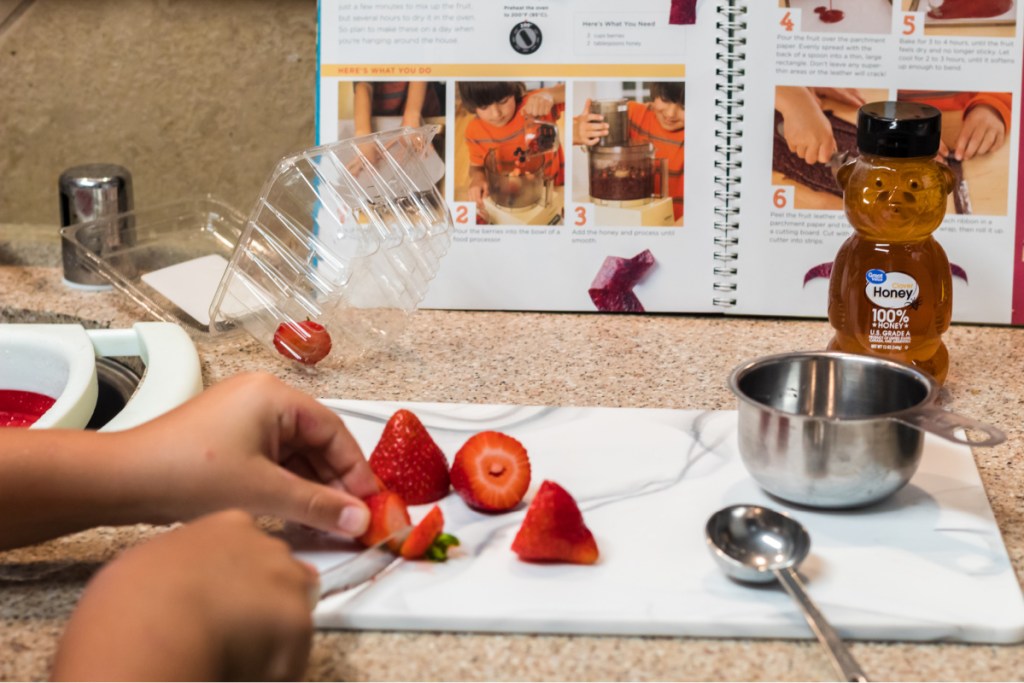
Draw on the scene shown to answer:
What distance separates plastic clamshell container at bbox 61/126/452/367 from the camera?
3.88 ft

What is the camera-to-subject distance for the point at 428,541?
0.80 m

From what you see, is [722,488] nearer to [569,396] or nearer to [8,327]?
[569,396]

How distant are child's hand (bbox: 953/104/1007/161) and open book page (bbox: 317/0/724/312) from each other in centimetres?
24

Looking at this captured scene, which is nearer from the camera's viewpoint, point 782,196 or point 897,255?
point 897,255

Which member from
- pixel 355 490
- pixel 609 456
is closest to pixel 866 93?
pixel 609 456

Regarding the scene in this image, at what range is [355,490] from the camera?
84cm

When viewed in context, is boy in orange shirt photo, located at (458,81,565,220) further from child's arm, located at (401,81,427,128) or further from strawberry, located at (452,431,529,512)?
strawberry, located at (452,431,529,512)

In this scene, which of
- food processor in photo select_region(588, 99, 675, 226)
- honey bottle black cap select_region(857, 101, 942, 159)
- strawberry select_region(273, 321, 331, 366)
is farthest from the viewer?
food processor in photo select_region(588, 99, 675, 226)

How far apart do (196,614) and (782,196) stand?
79 centimetres

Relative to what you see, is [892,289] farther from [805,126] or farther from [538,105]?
[538,105]

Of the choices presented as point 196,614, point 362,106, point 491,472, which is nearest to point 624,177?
point 362,106

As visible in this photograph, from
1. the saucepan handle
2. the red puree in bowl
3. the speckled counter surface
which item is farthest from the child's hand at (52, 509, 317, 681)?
the red puree in bowl

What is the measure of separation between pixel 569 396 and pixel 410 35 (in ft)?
1.42

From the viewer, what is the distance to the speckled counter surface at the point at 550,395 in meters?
0.70
